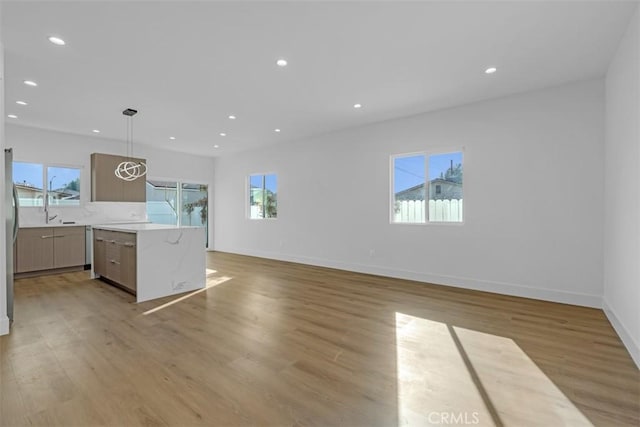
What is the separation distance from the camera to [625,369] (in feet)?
7.20

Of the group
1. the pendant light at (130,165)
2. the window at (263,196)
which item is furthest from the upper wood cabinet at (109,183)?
the window at (263,196)

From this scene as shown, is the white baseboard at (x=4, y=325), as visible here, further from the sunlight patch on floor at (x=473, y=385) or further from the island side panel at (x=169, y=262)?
the sunlight patch on floor at (x=473, y=385)

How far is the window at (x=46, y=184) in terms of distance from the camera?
5613 mm

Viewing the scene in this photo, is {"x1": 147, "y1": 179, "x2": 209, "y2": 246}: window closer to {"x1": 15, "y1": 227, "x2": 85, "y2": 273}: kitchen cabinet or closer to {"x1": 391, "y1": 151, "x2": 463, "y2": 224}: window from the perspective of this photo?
{"x1": 15, "y1": 227, "x2": 85, "y2": 273}: kitchen cabinet

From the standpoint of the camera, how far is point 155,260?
400 cm

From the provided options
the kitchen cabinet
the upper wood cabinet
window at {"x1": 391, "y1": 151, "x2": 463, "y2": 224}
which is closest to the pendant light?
the upper wood cabinet

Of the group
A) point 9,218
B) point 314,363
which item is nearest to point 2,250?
point 9,218

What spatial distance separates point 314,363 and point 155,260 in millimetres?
2804

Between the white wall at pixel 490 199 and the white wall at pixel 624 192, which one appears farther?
the white wall at pixel 490 199

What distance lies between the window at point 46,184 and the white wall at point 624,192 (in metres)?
8.45

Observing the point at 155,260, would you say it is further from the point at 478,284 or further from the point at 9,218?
the point at 478,284

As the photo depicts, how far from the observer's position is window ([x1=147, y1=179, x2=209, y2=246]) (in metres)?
7.68

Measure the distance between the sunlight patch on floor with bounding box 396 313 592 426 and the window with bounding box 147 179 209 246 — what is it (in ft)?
21.0

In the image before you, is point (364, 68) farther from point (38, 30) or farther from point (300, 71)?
point (38, 30)
